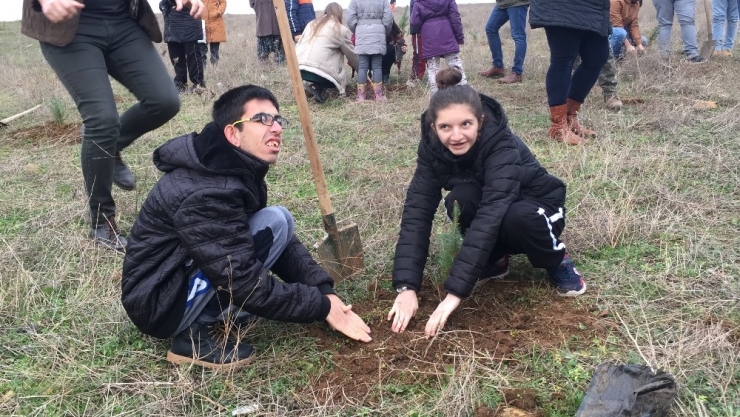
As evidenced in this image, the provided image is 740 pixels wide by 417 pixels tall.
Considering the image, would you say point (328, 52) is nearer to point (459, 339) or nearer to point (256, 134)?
point (256, 134)

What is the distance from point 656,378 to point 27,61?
50.3 feet

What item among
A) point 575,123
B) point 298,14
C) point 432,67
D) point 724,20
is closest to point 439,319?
point 575,123

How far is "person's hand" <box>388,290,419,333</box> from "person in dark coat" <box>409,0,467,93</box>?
483 centimetres

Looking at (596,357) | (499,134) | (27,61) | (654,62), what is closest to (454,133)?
(499,134)

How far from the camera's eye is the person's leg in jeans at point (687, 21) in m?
7.23

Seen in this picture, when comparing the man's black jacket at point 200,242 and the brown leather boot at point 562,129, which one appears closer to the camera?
the man's black jacket at point 200,242

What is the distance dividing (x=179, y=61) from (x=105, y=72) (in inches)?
206

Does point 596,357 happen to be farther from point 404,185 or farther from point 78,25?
point 78,25

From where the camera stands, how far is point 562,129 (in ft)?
14.8

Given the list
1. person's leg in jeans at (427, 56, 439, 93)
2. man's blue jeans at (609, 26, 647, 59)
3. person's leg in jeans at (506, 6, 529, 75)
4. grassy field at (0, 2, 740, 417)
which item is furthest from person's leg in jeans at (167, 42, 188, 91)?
man's blue jeans at (609, 26, 647, 59)

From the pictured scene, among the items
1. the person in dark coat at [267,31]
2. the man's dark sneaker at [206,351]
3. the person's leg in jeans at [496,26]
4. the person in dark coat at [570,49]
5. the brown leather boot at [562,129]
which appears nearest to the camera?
the man's dark sneaker at [206,351]

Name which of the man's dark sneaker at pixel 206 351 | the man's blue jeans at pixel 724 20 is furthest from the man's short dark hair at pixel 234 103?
the man's blue jeans at pixel 724 20

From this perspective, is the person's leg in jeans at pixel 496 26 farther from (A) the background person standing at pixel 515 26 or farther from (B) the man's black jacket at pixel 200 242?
(B) the man's black jacket at pixel 200 242

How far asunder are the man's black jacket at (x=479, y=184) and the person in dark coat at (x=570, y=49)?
2.02 meters
